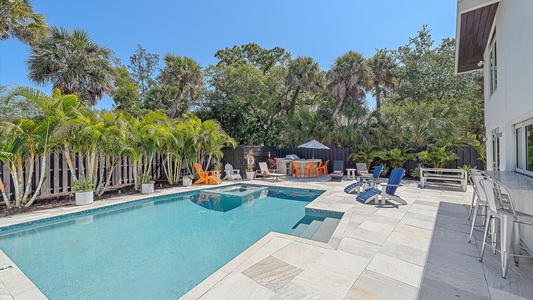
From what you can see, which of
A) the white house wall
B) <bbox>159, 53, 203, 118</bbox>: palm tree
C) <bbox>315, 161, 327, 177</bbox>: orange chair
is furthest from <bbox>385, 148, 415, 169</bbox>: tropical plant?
<bbox>159, 53, 203, 118</bbox>: palm tree

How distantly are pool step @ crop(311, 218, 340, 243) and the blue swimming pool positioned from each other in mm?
675

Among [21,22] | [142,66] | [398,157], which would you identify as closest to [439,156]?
[398,157]

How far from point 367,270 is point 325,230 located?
2.13m

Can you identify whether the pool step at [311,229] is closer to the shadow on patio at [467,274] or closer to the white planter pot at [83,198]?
the shadow on patio at [467,274]

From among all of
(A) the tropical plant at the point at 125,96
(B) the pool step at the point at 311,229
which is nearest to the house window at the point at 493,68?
(B) the pool step at the point at 311,229

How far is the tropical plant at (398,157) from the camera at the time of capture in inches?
456

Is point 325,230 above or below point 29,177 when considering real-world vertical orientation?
below

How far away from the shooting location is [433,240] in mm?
4109

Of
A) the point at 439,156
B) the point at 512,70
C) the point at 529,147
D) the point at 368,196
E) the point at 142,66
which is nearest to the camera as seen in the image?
the point at 529,147

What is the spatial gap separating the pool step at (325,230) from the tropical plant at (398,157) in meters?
7.53

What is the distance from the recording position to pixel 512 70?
14.2ft

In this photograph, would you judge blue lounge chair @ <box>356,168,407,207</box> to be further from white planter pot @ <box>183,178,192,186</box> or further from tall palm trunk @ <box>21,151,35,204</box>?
tall palm trunk @ <box>21,151,35,204</box>

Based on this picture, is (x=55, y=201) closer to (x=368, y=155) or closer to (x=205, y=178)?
(x=205, y=178)

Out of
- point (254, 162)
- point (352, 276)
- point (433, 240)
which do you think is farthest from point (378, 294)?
point (254, 162)
